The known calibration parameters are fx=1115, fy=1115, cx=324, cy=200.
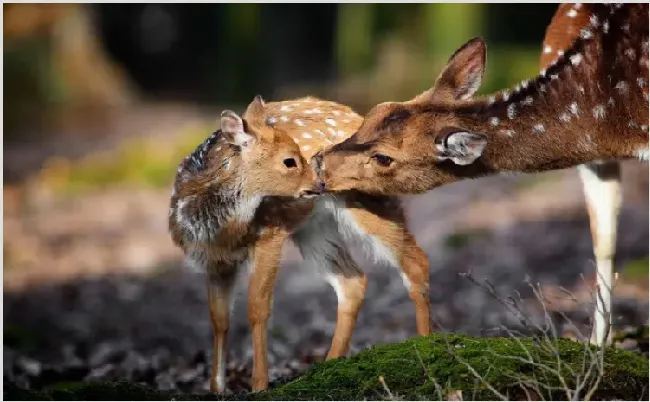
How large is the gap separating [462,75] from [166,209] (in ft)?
30.5

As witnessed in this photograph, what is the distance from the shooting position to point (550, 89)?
5.50 m

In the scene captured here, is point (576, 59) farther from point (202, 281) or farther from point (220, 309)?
point (202, 281)

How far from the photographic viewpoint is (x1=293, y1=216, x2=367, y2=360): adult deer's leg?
20.0 feet

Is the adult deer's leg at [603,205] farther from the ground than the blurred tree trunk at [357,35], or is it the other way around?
the blurred tree trunk at [357,35]

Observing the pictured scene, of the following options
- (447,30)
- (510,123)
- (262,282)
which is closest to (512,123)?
(510,123)

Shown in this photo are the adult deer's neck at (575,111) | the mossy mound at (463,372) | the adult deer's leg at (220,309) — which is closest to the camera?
the mossy mound at (463,372)

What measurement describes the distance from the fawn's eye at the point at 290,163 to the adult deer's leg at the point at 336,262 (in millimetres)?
524

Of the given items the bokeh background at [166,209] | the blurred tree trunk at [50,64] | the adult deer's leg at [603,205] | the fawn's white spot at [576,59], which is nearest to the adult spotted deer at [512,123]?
the fawn's white spot at [576,59]

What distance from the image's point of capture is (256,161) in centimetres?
564

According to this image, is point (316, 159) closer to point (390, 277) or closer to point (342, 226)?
point (342, 226)

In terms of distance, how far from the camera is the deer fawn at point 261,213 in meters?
5.65

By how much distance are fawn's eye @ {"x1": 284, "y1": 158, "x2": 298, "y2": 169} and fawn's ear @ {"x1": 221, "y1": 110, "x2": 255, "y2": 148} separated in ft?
0.67

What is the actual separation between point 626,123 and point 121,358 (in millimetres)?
3886

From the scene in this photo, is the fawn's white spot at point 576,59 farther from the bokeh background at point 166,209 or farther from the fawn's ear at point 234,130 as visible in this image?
the fawn's ear at point 234,130
